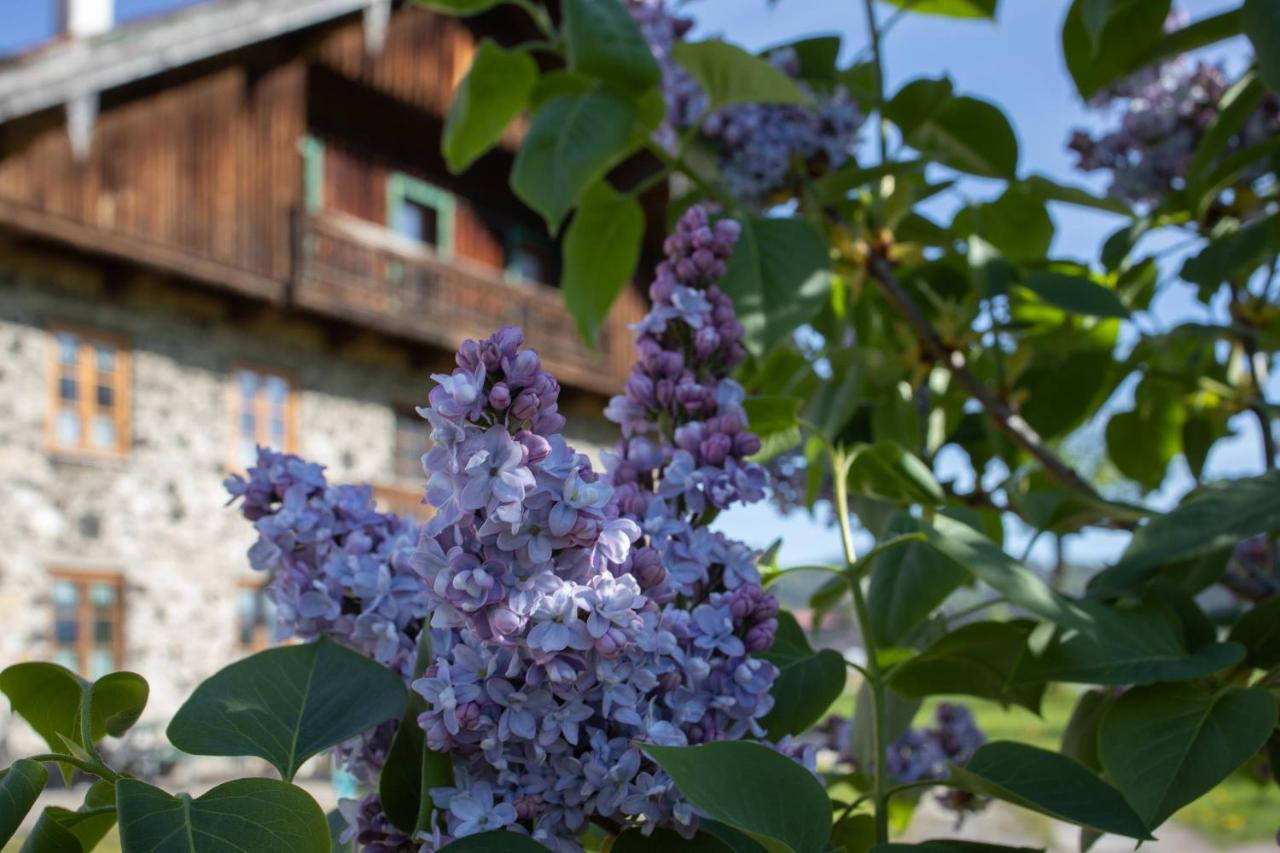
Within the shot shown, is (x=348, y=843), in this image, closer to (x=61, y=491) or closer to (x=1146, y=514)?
(x=1146, y=514)

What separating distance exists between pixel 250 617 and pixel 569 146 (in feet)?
27.0

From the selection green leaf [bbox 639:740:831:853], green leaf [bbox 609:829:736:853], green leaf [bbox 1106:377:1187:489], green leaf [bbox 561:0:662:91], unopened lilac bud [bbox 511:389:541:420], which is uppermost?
green leaf [bbox 561:0:662:91]

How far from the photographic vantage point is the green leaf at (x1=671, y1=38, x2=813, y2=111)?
85 cm

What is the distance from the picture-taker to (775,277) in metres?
0.79

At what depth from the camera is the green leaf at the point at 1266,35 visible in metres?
0.60

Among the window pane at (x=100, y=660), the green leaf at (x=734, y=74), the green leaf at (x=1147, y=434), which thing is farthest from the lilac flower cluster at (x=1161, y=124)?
the window pane at (x=100, y=660)

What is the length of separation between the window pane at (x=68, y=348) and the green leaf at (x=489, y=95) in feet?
24.2

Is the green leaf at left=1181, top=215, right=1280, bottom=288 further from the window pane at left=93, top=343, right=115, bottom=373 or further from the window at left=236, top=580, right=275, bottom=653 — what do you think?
the window at left=236, top=580, right=275, bottom=653

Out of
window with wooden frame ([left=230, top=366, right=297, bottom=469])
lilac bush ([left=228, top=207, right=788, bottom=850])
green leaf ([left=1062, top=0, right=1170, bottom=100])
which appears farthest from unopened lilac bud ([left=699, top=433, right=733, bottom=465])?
window with wooden frame ([left=230, top=366, right=297, bottom=469])

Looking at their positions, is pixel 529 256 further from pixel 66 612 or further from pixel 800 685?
pixel 800 685

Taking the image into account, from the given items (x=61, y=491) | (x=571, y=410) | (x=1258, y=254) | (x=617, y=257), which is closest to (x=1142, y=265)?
(x=1258, y=254)

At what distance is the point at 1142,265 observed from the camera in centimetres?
110

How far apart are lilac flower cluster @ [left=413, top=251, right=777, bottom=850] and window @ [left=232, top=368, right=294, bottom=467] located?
829 centimetres

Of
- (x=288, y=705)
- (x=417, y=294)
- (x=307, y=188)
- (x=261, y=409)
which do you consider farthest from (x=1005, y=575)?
(x=307, y=188)
